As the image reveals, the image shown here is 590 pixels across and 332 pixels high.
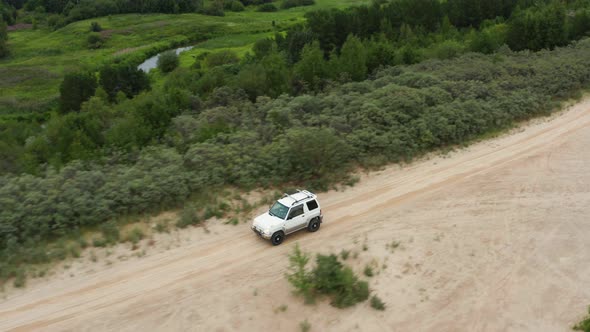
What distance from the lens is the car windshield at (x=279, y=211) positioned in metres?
18.2

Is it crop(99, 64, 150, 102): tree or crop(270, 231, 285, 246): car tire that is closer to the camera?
crop(270, 231, 285, 246): car tire

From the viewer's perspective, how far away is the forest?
1938 centimetres

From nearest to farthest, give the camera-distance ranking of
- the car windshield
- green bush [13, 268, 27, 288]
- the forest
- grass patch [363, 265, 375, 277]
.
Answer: green bush [13, 268, 27, 288]
grass patch [363, 265, 375, 277]
the car windshield
the forest

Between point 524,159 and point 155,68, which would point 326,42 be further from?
point 524,159

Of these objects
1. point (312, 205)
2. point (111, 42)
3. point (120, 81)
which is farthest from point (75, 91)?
point (312, 205)

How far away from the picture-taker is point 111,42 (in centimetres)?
9175

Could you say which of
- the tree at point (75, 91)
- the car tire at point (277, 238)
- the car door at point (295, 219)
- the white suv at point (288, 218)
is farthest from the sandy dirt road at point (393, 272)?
the tree at point (75, 91)

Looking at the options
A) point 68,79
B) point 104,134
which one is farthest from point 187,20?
point 104,134

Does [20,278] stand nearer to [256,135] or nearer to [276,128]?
[256,135]

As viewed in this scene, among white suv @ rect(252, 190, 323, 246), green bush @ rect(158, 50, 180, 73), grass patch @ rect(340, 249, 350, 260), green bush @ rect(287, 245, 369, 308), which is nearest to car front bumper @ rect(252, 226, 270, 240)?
white suv @ rect(252, 190, 323, 246)

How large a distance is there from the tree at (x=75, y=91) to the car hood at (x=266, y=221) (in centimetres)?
4403

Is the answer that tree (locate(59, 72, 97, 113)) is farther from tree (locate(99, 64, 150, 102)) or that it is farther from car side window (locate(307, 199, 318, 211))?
car side window (locate(307, 199, 318, 211))

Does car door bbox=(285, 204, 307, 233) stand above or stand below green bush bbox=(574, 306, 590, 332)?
above

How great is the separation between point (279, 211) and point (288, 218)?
0.49m
